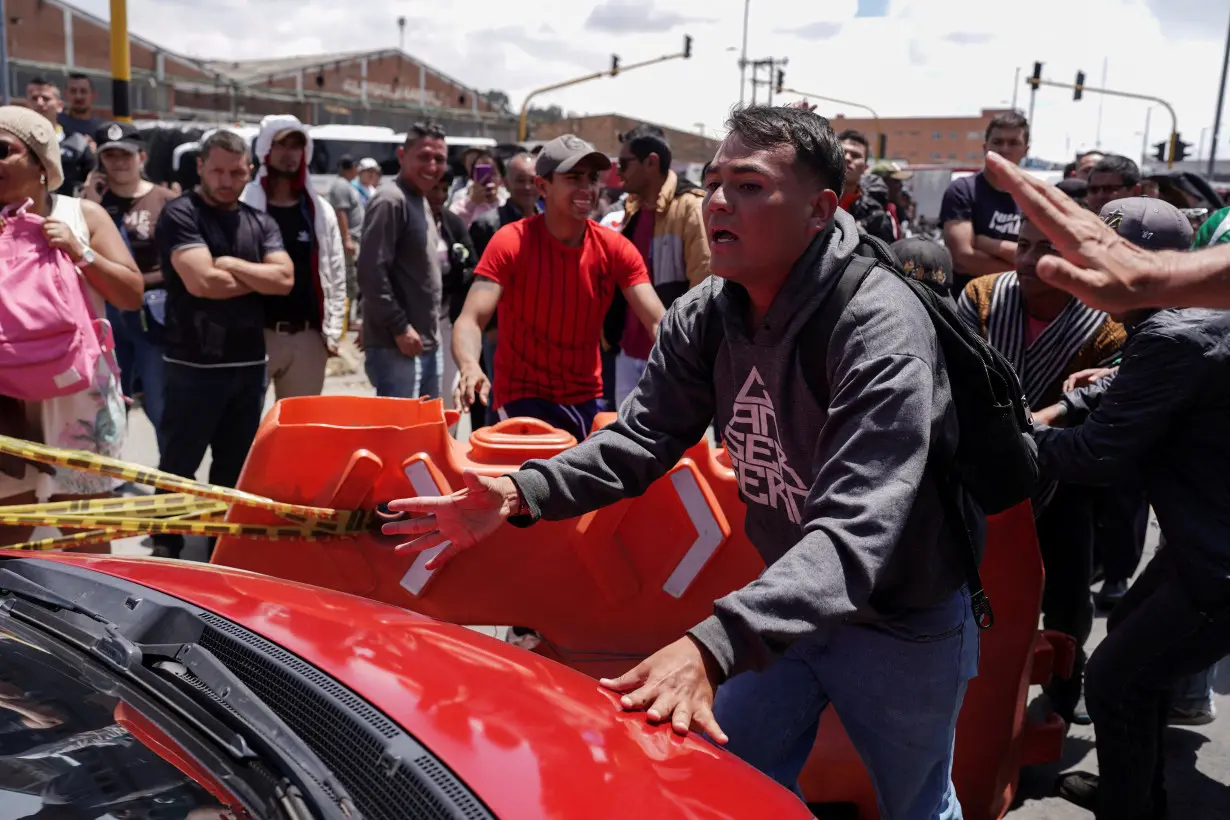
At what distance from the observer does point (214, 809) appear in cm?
140

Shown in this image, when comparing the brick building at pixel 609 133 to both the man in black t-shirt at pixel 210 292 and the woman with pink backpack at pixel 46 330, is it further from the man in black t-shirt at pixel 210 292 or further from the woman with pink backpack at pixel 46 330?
the woman with pink backpack at pixel 46 330

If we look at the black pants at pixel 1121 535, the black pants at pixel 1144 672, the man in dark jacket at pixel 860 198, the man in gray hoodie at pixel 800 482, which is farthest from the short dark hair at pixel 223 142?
the black pants at pixel 1121 535

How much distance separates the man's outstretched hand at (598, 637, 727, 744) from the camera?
175cm

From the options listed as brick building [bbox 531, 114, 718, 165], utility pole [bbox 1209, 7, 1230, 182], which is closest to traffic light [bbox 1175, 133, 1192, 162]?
utility pole [bbox 1209, 7, 1230, 182]

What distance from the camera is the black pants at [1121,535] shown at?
16.6ft

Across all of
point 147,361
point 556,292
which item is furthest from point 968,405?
point 147,361

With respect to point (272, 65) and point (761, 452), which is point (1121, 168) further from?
point (272, 65)

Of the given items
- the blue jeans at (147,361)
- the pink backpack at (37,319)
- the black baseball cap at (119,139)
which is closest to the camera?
the pink backpack at (37,319)

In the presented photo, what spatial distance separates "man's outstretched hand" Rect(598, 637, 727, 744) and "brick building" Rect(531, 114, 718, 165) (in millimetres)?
52075

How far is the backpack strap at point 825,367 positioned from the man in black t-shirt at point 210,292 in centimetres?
356

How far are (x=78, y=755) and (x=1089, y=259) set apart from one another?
5.24 ft

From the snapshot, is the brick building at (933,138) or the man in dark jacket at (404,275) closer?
the man in dark jacket at (404,275)

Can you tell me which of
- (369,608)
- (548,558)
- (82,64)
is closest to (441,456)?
(548,558)

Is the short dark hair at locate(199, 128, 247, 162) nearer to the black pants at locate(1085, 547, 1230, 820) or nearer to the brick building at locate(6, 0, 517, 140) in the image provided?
the black pants at locate(1085, 547, 1230, 820)
